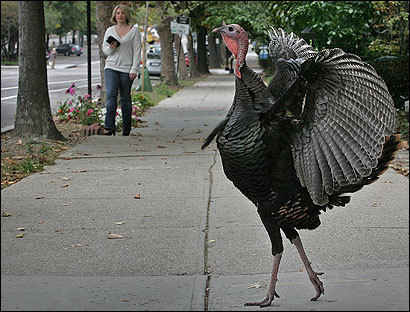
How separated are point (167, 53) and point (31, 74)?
16720mm

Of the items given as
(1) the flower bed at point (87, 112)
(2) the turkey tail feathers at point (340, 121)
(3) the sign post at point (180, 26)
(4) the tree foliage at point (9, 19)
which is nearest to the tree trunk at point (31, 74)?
(1) the flower bed at point (87, 112)

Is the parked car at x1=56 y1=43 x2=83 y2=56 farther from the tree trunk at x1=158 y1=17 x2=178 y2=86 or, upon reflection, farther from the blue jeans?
the blue jeans

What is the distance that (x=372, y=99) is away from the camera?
3725 millimetres

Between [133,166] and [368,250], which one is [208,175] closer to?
[133,166]

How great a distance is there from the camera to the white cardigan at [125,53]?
11.0 meters

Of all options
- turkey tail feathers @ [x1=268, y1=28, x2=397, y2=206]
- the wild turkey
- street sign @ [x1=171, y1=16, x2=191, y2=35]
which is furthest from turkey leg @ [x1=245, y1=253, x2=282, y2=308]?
street sign @ [x1=171, y1=16, x2=191, y2=35]

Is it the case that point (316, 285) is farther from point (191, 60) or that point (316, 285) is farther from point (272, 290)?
point (191, 60)

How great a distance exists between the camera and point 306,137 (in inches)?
151

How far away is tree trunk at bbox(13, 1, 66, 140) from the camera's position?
1039cm

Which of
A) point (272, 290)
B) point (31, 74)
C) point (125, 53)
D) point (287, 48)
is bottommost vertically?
point (272, 290)

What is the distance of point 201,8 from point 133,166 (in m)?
25.9

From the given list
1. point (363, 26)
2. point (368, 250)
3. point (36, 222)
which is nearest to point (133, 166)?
point (36, 222)

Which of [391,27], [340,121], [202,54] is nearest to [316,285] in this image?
[340,121]

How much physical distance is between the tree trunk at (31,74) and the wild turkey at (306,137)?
701 cm
